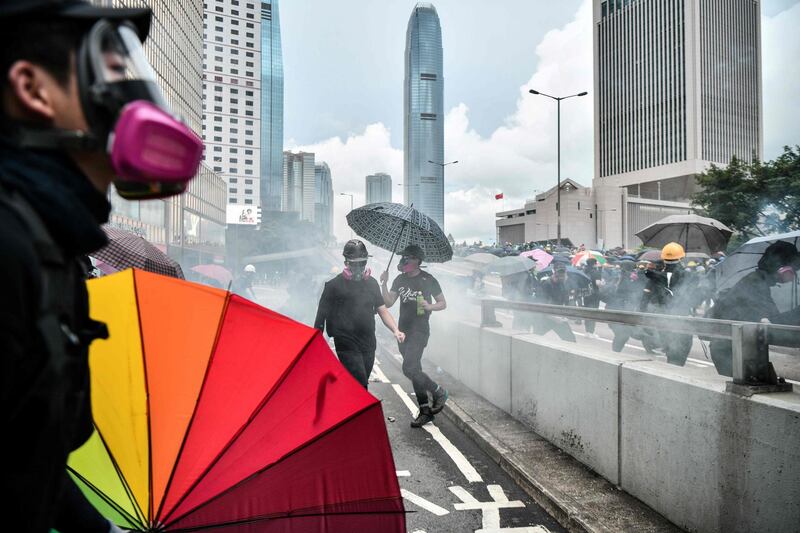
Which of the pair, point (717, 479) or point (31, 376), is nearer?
point (31, 376)

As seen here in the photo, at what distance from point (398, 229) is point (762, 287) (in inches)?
165

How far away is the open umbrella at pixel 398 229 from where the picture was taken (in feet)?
23.5

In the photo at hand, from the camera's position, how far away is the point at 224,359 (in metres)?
2.07

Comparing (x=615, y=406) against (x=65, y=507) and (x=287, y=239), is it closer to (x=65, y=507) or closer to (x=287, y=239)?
(x=65, y=507)

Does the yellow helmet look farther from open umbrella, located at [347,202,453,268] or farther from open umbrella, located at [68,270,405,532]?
open umbrella, located at [68,270,405,532]

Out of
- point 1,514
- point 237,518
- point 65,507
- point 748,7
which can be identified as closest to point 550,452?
point 237,518

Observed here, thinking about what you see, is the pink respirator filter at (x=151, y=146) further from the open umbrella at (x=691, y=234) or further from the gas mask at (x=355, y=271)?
the open umbrella at (x=691, y=234)

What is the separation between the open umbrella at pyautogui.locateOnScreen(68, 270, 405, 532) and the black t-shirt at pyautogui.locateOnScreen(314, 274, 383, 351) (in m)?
3.46

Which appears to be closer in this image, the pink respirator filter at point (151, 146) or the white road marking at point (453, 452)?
the pink respirator filter at point (151, 146)

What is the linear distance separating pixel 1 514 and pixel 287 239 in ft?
350

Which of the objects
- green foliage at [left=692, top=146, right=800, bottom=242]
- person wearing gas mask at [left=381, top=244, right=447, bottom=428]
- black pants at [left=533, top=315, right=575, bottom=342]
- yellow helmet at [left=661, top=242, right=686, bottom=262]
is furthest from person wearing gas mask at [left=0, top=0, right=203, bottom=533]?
green foliage at [left=692, top=146, right=800, bottom=242]

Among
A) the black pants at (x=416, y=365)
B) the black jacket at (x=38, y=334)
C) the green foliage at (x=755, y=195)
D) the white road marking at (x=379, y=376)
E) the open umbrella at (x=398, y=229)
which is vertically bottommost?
the white road marking at (x=379, y=376)

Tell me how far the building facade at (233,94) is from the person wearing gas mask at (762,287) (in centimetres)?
12603

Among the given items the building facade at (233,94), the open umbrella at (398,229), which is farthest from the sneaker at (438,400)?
the building facade at (233,94)
